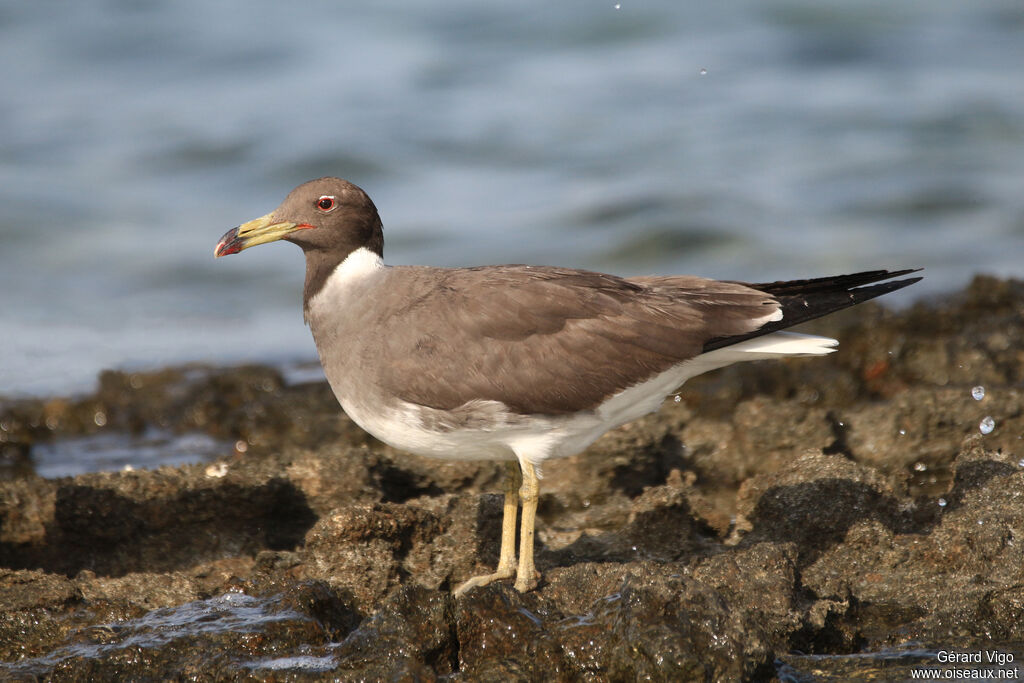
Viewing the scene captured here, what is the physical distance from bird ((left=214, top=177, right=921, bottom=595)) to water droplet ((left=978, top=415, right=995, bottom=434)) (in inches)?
60.6

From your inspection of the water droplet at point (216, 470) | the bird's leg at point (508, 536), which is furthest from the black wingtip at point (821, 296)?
the water droplet at point (216, 470)

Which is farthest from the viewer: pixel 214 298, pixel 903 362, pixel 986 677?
pixel 214 298

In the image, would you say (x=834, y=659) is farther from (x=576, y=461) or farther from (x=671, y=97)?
(x=671, y=97)

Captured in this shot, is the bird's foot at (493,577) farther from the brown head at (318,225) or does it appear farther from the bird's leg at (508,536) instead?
the brown head at (318,225)

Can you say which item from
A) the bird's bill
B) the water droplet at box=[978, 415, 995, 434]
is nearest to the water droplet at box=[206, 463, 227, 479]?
the bird's bill

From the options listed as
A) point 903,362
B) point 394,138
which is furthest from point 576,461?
point 394,138

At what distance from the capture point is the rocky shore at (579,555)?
4.49m

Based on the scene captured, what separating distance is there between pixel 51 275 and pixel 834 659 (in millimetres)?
10891

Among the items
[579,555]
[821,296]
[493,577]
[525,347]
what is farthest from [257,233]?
[821,296]

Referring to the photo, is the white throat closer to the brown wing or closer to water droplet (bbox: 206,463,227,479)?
the brown wing

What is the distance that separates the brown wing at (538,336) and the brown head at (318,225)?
23.0 inches

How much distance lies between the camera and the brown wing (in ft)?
17.3

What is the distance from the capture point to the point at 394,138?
16.7 metres

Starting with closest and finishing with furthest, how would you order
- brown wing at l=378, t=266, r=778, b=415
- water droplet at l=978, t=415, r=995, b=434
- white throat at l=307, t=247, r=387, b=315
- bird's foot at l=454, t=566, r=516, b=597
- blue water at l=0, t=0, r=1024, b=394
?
brown wing at l=378, t=266, r=778, b=415, bird's foot at l=454, t=566, r=516, b=597, white throat at l=307, t=247, r=387, b=315, water droplet at l=978, t=415, r=995, b=434, blue water at l=0, t=0, r=1024, b=394
